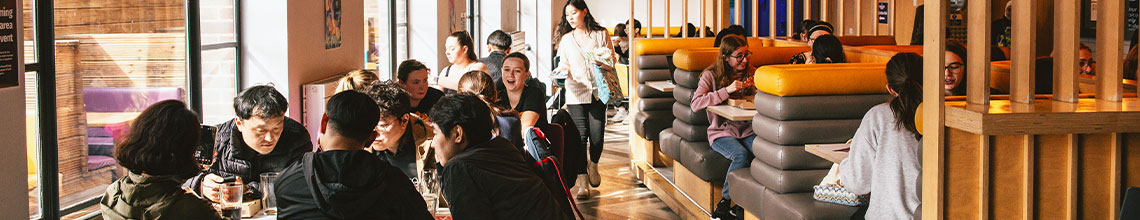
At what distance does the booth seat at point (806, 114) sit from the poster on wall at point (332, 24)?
8.42 ft

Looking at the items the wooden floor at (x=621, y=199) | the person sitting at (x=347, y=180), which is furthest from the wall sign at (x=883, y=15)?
the person sitting at (x=347, y=180)

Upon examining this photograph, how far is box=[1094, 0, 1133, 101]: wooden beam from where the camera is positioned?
9.50 feet

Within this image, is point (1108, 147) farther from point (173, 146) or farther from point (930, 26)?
point (173, 146)

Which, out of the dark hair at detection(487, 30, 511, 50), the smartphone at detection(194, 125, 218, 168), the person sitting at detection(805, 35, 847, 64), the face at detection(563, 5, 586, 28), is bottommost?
the smartphone at detection(194, 125, 218, 168)

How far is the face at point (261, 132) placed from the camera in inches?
150

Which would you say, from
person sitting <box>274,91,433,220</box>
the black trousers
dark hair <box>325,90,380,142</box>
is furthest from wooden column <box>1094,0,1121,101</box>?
the black trousers

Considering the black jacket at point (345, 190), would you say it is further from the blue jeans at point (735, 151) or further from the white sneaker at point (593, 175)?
the white sneaker at point (593, 175)

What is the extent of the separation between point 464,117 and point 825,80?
7.32 feet

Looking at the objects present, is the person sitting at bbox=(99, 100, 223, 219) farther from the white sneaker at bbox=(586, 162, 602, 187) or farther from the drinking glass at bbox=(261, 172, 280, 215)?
the white sneaker at bbox=(586, 162, 602, 187)

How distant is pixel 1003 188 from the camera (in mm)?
2746

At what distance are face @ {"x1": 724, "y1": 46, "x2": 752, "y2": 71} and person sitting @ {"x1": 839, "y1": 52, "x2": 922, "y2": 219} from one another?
223 cm

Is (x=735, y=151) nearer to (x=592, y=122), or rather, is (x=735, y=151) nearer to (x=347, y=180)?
(x=592, y=122)

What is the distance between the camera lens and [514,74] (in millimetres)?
5617

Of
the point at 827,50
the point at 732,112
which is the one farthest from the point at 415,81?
the point at 827,50
